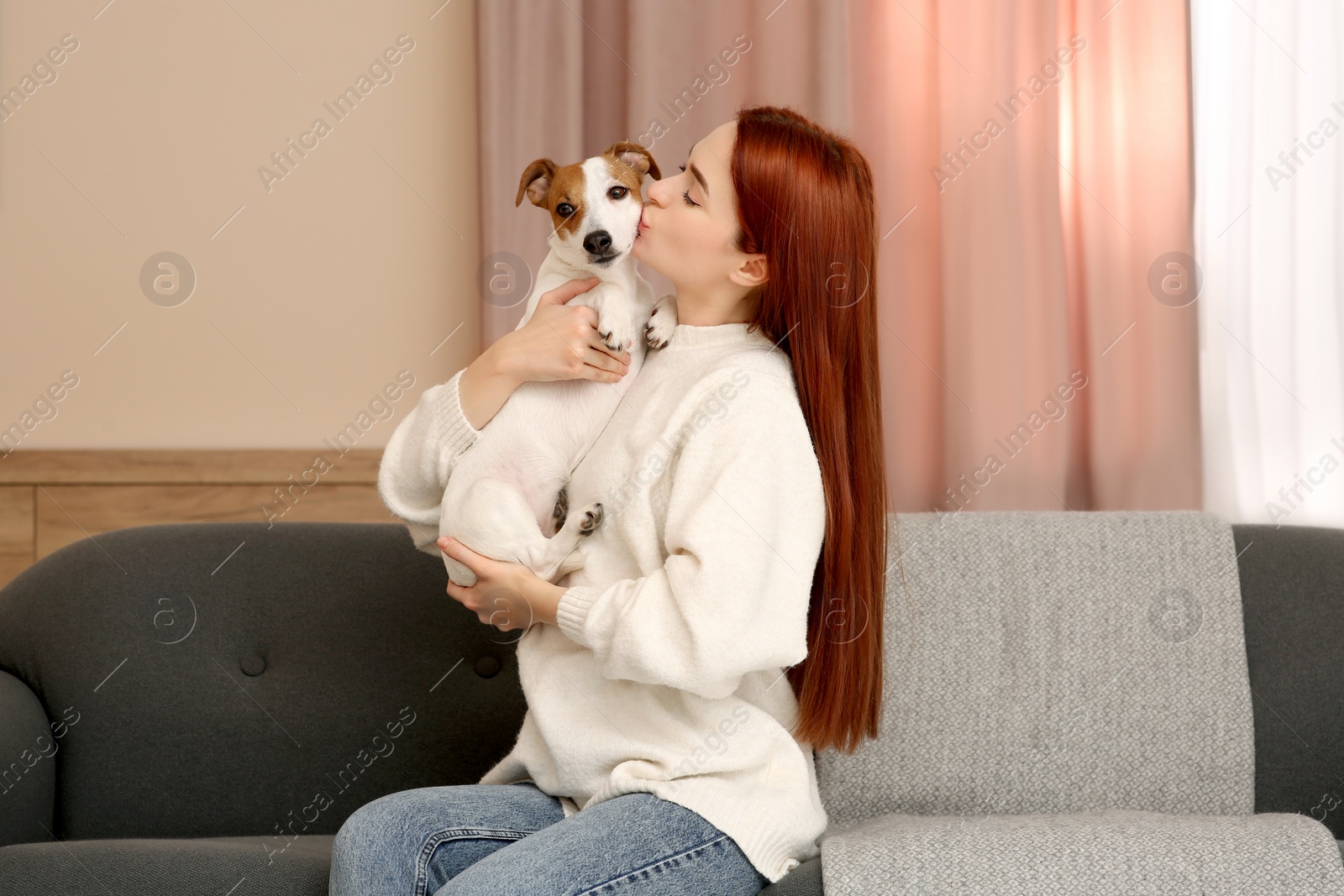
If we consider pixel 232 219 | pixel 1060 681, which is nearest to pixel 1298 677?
→ pixel 1060 681

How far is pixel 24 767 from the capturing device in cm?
158

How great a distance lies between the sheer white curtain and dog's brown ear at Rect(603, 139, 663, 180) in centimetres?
131

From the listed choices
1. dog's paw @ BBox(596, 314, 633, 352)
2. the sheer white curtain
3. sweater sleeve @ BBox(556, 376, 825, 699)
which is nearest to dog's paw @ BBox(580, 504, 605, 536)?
sweater sleeve @ BBox(556, 376, 825, 699)

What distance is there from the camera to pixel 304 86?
256 cm

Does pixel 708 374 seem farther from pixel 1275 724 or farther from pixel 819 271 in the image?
pixel 1275 724

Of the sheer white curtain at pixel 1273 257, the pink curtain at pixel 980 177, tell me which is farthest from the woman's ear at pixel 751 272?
the sheer white curtain at pixel 1273 257

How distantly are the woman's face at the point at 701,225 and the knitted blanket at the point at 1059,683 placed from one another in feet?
1.83

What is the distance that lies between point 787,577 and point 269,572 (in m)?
1.04

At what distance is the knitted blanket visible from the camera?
1.60m

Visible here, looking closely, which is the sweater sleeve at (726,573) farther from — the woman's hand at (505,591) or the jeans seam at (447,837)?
the jeans seam at (447,837)

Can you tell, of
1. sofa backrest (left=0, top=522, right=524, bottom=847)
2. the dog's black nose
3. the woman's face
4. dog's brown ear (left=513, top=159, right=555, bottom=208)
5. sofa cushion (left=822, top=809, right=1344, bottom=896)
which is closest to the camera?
sofa cushion (left=822, top=809, right=1344, bottom=896)

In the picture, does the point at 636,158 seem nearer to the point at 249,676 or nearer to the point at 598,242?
the point at 598,242

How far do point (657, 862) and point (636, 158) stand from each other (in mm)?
992

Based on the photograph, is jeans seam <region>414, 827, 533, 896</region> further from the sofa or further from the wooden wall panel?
the wooden wall panel
